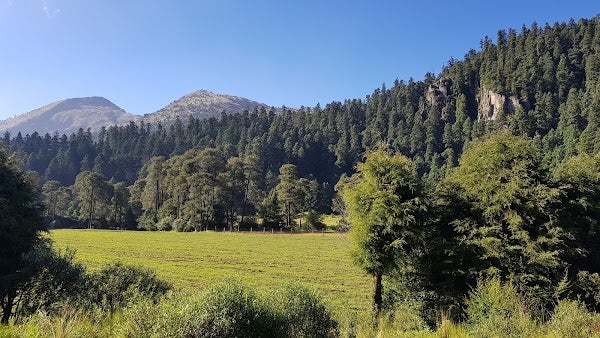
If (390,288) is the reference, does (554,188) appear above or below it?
above

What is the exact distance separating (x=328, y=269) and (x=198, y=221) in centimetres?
4881

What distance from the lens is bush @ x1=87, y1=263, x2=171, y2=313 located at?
17922 mm

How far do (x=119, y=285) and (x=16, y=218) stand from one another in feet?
31.3

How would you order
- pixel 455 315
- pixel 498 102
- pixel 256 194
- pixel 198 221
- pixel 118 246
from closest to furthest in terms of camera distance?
pixel 455 315 → pixel 118 246 → pixel 198 221 → pixel 256 194 → pixel 498 102

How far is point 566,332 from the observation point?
13.4 m

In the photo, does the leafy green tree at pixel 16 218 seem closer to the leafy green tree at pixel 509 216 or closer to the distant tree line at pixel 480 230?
the distant tree line at pixel 480 230

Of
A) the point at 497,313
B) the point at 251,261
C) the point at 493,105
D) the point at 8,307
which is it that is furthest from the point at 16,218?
the point at 493,105

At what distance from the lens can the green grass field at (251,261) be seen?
28.7 metres

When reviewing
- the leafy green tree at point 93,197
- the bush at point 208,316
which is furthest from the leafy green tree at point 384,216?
the leafy green tree at point 93,197

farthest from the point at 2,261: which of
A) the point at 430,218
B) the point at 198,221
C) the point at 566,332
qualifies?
the point at 198,221

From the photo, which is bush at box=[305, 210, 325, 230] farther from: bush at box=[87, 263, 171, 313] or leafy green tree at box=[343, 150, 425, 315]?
bush at box=[87, 263, 171, 313]

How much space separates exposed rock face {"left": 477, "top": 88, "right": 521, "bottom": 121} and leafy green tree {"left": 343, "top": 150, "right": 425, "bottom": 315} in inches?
6289

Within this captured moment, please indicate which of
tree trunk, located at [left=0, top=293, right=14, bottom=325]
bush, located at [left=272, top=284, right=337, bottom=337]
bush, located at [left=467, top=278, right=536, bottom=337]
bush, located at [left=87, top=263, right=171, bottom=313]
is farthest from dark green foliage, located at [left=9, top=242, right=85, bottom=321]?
bush, located at [left=467, top=278, right=536, bottom=337]

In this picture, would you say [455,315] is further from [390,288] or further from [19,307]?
[19,307]
